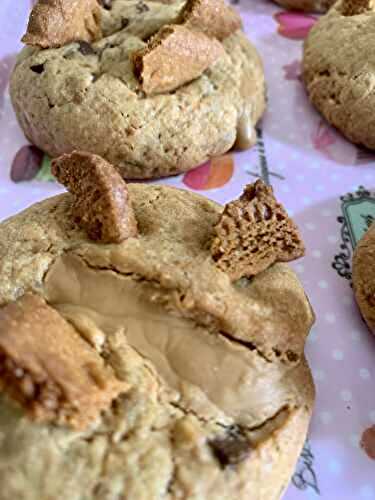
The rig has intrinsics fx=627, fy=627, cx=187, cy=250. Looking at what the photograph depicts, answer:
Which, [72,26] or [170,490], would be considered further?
[72,26]

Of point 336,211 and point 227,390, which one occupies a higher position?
point 227,390

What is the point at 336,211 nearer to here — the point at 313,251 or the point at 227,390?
the point at 313,251

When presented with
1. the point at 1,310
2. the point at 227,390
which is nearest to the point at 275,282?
the point at 227,390

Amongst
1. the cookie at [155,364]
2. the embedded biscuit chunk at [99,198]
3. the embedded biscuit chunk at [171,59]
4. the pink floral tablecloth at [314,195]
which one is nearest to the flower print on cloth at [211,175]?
the pink floral tablecloth at [314,195]

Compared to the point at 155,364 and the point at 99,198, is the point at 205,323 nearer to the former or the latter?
the point at 155,364

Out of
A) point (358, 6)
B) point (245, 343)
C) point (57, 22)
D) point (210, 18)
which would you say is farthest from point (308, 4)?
point (245, 343)

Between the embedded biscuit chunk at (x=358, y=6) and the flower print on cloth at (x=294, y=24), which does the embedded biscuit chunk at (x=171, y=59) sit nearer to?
the embedded biscuit chunk at (x=358, y=6)

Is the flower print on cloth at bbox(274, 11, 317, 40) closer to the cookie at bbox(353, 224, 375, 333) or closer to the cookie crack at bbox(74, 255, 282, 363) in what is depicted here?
the cookie at bbox(353, 224, 375, 333)

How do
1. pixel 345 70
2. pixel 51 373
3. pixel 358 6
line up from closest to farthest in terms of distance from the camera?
pixel 51 373
pixel 345 70
pixel 358 6
